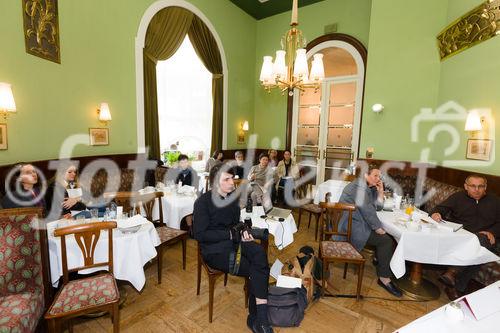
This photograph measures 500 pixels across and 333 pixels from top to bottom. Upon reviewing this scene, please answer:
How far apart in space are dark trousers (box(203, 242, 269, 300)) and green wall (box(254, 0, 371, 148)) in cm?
595

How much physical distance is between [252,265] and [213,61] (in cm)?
590

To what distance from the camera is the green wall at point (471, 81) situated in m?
3.41

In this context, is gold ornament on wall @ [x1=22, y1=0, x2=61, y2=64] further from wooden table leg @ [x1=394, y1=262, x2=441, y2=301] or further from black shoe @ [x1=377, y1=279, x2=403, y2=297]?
wooden table leg @ [x1=394, y1=262, x2=441, y2=301]

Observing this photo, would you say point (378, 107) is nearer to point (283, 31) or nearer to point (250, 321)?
point (283, 31)

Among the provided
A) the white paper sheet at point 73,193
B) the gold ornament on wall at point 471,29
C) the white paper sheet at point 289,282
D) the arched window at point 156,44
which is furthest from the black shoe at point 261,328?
the gold ornament on wall at point 471,29

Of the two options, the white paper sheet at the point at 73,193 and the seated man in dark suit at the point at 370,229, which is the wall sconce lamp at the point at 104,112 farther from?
the seated man in dark suit at the point at 370,229

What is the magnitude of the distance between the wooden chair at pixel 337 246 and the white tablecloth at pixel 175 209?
6.21 feet

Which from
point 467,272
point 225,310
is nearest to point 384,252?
point 467,272

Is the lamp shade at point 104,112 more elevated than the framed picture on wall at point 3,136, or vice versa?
the lamp shade at point 104,112

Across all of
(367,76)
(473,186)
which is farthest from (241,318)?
(367,76)

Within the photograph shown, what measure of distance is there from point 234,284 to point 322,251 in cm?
108

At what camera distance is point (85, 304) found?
1.84 metres

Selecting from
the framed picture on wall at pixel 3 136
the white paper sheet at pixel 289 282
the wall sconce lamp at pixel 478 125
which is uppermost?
the wall sconce lamp at pixel 478 125

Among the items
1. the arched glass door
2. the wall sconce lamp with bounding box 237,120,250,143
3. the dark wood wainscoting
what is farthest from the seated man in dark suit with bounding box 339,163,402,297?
the wall sconce lamp with bounding box 237,120,250,143
